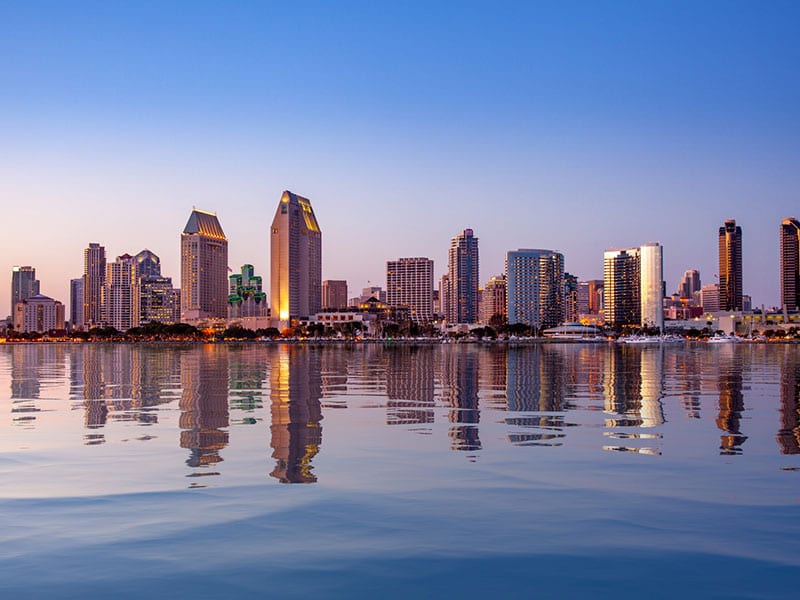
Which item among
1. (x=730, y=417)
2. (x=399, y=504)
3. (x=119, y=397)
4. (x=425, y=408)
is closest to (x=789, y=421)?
(x=730, y=417)

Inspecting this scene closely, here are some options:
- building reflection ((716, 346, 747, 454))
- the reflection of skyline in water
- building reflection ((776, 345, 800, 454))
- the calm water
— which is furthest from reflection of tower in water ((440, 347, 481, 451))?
building reflection ((776, 345, 800, 454))

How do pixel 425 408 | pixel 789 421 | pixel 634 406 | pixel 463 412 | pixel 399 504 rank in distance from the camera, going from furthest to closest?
pixel 634 406
pixel 425 408
pixel 463 412
pixel 789 421
pixel 399 504

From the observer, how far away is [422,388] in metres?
51.5

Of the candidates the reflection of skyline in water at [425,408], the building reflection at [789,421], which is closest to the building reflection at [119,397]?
the reflection of skyline in water at [425,408]

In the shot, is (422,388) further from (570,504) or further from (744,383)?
(570,504)

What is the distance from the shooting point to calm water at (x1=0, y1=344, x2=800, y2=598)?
12.0 m

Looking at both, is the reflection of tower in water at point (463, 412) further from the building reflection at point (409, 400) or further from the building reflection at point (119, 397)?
the building reflection at point (119, 397)

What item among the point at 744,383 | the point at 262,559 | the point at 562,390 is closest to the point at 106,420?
the point at 262,559

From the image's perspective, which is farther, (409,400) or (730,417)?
(409,400)

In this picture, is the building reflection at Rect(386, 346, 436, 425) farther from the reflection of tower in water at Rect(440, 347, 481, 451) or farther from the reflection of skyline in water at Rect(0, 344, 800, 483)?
the reflection of tower in water at Rect(440, 347, 481, 451)

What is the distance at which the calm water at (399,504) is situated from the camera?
12.0 m

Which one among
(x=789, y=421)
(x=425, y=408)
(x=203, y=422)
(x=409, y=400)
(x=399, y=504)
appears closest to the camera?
(x=399, y=504)

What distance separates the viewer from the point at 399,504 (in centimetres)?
1680

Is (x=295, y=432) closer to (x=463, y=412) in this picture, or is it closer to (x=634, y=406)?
(x=463, y=412)
